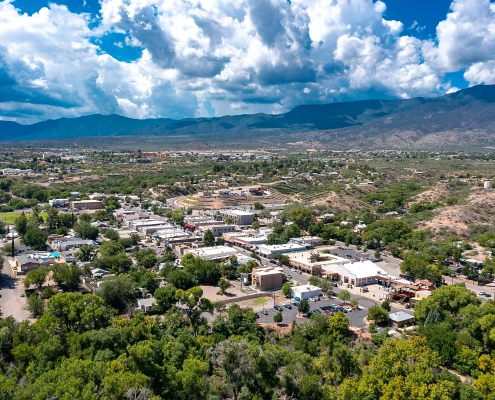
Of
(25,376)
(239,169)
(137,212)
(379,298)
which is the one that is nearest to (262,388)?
(25,376)

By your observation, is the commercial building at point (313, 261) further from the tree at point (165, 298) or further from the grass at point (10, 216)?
the grass at point (10, 216)

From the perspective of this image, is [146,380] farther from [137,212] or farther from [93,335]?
[137,212]

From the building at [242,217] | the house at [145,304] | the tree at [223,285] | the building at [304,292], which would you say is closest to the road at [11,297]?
the house at [145,304]

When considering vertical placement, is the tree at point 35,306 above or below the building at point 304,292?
above

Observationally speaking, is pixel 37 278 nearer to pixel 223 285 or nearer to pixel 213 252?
pixel 223 285

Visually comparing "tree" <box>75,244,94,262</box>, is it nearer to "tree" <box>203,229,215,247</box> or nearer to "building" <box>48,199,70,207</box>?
"tree" <box>203,229,215,247</box>

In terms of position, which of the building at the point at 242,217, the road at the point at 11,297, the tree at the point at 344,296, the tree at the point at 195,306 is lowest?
the building at the point at 242,217

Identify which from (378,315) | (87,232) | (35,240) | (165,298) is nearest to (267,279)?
(165,298)
